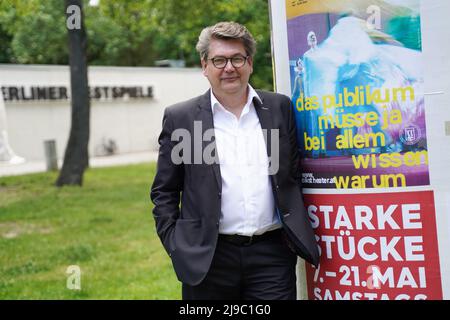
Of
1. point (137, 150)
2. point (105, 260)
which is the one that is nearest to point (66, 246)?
point (105, 260)

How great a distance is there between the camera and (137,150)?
26.3 metres

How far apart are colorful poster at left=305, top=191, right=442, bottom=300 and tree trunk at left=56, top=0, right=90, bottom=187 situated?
11042mm

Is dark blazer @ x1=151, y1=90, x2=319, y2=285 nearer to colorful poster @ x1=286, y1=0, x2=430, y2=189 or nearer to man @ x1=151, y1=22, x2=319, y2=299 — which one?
man @ x1=151, y1=22, x2=319, y2=299

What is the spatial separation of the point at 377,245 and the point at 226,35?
3.94 feet

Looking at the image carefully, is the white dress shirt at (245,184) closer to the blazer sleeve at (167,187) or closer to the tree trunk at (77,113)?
the blazer sleeve at (167,187)

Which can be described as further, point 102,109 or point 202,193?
point 102,109

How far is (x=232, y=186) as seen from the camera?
8.94 feet

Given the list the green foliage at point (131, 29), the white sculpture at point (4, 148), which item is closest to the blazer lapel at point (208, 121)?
the green foliage at point (131, 29)

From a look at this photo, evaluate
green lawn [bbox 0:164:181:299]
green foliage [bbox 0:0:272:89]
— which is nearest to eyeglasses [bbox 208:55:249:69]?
green lawn [bbox 0:164:181:299]

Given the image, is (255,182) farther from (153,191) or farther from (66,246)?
(66,246)

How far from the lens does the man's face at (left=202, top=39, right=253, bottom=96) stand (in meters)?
2.70

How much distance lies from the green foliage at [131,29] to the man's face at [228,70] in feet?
26.1

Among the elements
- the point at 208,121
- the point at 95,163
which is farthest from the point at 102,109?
the point at 208,121

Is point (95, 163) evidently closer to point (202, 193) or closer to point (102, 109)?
point (102, 109)
